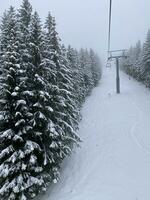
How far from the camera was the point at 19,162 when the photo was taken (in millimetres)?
11141

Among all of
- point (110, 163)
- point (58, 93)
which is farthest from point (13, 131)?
point (110, 163)

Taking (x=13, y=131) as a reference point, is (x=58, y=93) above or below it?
above

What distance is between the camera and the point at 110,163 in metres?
15.0

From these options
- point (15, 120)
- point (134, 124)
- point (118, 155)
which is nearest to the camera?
point (15, 120)

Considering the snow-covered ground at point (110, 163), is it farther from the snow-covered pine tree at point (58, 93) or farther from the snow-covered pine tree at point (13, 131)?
the snow-covered pine tree at point (13, 131)

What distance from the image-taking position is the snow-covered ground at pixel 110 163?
11917mm

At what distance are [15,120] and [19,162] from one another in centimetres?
216

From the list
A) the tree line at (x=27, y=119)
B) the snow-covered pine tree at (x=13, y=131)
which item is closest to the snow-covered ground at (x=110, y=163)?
the tree line at (x=27, y=119)

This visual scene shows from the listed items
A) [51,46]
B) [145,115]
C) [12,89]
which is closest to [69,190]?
[12,89]

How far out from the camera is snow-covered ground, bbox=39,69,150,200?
469 inches

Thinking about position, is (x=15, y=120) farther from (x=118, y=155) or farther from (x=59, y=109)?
(x=118, y=155)

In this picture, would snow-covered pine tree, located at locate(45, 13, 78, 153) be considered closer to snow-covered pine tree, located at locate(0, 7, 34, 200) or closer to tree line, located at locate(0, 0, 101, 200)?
tree line, located at locate(0, 0, 101, 200)

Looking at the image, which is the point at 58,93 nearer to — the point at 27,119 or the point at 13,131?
the point at 27,119

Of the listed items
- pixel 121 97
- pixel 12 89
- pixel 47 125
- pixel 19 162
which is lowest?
pixel 121 97
